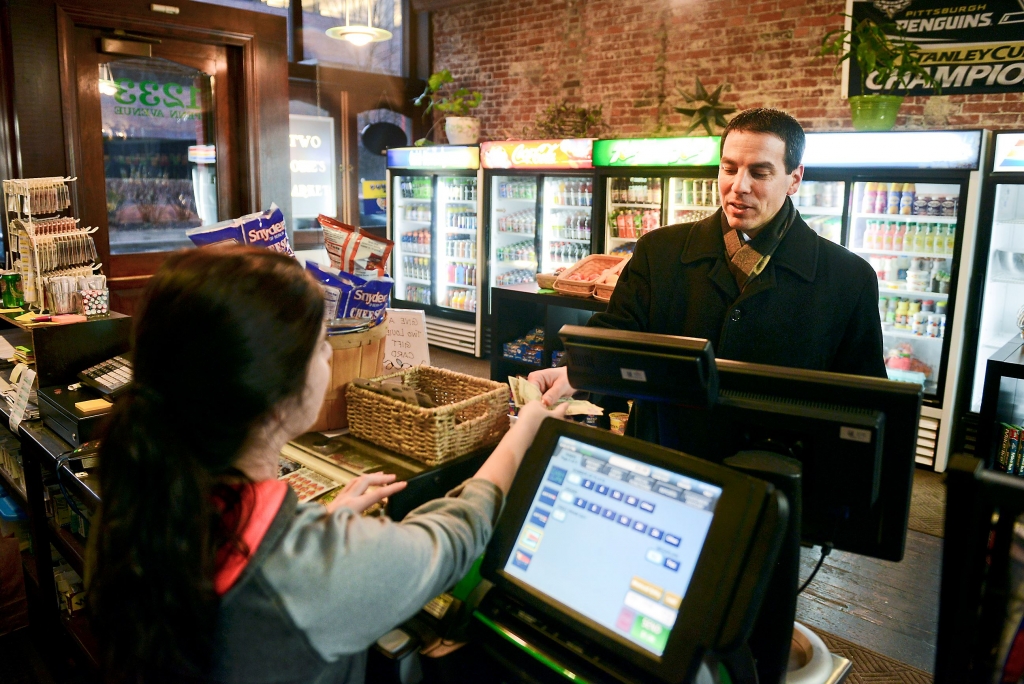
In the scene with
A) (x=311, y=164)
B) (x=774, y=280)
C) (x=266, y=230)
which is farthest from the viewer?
(x=311, y=164)

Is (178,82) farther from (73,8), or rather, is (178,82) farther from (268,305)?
(268,305)

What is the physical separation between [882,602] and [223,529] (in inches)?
126

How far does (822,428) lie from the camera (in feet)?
3.60

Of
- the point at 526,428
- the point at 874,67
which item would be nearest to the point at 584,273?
the point at 874,67

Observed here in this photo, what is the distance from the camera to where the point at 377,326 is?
2.11 metres

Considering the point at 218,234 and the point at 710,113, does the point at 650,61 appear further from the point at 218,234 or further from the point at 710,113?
the point at 218,234

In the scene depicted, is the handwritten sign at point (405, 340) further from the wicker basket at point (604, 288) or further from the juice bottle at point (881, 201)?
the juice bottle at point (881, 201)

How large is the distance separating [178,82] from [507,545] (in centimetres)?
562

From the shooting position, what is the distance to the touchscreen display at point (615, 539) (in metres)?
1.00

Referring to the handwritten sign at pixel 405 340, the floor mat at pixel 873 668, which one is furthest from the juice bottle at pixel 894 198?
the handwritten sign at pixel 405 340

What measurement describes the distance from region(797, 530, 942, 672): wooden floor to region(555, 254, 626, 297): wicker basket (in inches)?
77.4

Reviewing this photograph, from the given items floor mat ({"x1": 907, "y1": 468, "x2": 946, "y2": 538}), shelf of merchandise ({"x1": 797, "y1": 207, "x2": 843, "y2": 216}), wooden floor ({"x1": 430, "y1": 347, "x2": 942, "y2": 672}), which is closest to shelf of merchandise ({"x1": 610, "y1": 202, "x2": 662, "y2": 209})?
shelf of merchandise ({"x1": 797, "y1": 207, "x2": 843, "y2": 216})

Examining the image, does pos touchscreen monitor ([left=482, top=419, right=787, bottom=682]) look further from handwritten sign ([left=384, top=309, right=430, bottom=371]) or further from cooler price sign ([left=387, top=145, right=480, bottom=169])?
cooler price sign ([left=387, top=145, right=480, bottom=169])

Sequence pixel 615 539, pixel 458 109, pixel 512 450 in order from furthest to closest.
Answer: pixel 458 109
pixel 512 450
pixel 615 539
